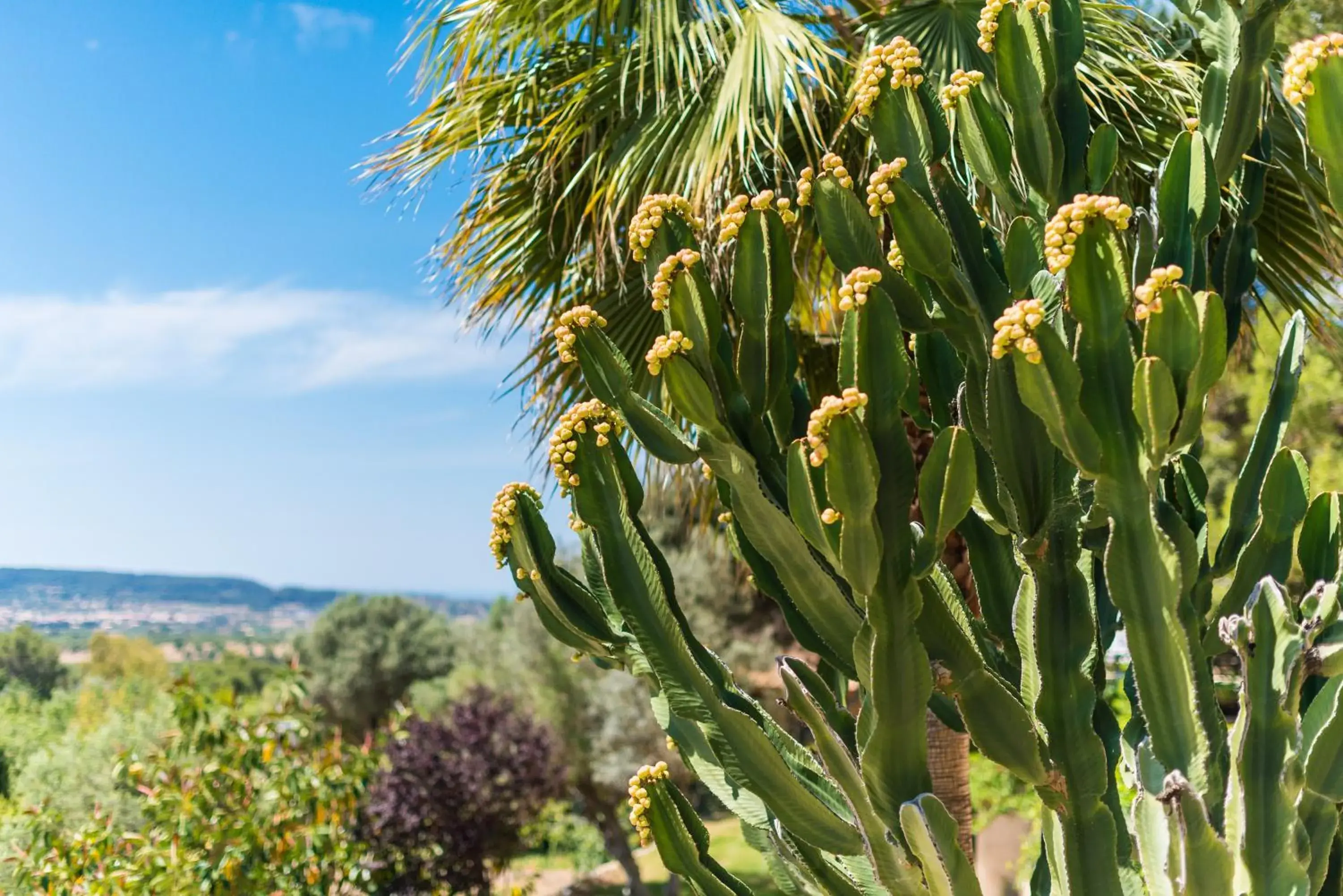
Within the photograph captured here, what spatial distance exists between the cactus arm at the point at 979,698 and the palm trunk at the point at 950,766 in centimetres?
222

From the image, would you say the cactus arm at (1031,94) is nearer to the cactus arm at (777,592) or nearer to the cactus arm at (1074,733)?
the cactus arm at (1074,733)

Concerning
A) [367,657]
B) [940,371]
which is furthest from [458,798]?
[367,657]

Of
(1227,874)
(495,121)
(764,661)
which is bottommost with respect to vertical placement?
(764,661)

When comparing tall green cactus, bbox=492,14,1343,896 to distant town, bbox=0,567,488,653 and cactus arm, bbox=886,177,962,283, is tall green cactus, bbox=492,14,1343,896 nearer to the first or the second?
cactus arm, bbox=886,177,962,283

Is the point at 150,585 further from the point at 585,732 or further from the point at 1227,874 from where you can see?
the point at 1227,874

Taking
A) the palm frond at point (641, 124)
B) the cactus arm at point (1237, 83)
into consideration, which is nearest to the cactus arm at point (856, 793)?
the cactus arm at point (1237, 83)

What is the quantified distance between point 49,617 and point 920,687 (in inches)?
804

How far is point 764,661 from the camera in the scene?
40.0 ft

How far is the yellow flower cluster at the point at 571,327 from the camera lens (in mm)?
1755

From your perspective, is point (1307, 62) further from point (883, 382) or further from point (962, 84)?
point (883, 382)

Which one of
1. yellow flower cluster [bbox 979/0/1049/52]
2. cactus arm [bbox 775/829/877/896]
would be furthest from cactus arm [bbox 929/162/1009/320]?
cactus arm [bbox 775/829/877/896]

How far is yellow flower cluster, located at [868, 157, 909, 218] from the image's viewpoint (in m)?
1.61

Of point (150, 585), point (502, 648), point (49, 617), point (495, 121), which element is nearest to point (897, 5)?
point (495, 121)

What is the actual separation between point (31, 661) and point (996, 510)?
21.4 metres
